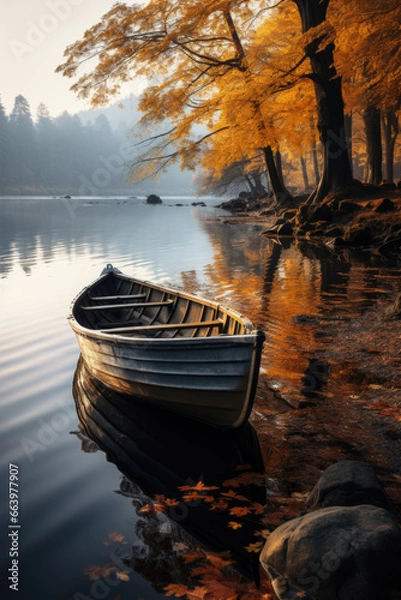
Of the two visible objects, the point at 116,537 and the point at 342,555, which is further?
the point at 116,537

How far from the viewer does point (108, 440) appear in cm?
636

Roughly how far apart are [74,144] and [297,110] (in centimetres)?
13898

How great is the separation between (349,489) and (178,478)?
6.40 feet

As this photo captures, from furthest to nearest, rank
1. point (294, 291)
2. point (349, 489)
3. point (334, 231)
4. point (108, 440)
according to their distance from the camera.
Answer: point (334, 231) → point (294, 291) → point (108, 440) → point (349, 489)

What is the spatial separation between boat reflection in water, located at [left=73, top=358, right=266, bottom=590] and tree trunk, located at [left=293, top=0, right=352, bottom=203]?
60.8ft

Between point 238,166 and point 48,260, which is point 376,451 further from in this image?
point 238,166

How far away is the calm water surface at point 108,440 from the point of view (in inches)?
163

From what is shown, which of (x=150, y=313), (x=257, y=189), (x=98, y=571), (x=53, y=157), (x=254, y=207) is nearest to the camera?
(x=98, y=571)

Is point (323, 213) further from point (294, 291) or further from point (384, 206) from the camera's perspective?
point (294, 291)

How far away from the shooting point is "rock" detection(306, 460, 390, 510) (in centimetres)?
411

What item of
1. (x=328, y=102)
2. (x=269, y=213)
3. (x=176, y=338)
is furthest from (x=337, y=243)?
(x=269, y=213)

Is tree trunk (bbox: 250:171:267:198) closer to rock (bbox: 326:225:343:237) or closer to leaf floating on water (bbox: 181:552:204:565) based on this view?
rock (bbox: 326:225:343:237)

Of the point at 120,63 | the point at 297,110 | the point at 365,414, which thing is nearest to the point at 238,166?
the point at 297,110

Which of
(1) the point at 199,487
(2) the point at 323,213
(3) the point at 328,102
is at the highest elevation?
(3) the point at 328,102
